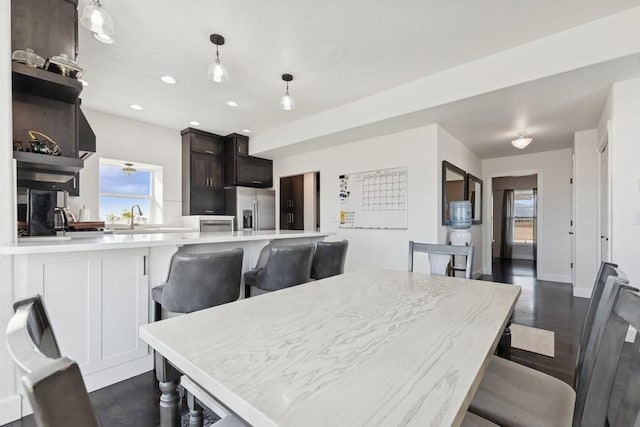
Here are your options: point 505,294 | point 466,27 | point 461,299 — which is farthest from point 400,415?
point 466,27

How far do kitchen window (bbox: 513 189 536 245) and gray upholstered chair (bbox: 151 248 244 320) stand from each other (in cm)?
919

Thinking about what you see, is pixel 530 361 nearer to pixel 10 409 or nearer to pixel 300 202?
pixel 10 409

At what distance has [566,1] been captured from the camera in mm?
2123

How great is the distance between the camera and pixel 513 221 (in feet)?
28.3

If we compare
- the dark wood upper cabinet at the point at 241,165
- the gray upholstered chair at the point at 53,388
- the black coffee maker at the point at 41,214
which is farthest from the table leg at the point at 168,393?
the dark wood upper cabinet at the point at 241,165

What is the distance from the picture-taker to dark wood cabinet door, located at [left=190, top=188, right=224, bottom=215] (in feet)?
17.1

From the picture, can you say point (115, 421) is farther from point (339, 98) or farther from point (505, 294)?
point (339, 98)

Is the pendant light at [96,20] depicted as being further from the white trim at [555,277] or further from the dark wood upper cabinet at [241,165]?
the white trim at [555,277]

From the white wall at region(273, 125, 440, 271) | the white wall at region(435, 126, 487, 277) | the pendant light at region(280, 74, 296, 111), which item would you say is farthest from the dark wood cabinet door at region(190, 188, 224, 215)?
the white wall at region(435, 126, 487, 277)

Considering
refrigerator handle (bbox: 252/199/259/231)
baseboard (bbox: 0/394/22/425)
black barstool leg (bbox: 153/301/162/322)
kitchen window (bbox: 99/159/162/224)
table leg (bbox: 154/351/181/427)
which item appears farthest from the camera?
refrigerator handle (bbox: 252/199/259/231)

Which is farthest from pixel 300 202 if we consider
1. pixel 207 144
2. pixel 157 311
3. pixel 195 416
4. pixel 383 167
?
pixel 195 416

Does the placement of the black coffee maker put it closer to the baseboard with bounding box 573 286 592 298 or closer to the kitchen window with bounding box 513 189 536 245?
the baseboard with bounding box 573 286 592 298

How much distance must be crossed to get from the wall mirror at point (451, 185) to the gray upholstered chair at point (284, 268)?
95.1 inches

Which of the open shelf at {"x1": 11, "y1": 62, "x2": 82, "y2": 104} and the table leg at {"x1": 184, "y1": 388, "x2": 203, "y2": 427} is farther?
the open shelf at {"x1": 11, "y1": 62, "x2": 82, "y2": 104}
